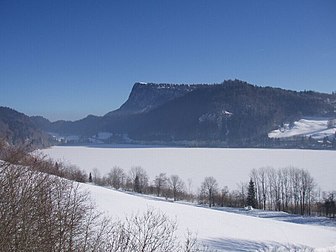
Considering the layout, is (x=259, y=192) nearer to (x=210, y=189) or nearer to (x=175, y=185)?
(x=210, y=189)

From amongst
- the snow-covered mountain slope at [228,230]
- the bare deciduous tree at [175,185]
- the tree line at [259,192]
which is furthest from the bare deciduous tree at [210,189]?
the snow-covered mountain slope at [228,230]

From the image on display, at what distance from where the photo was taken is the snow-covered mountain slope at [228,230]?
958 inches

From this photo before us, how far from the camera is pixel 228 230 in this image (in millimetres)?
28219

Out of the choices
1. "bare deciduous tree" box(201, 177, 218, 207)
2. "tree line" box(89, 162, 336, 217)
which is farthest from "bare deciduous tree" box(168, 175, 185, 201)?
"bare deciduous tree" box(201, 177, 218, 207)

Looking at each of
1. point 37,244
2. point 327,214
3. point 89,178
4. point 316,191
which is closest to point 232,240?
point 37,244

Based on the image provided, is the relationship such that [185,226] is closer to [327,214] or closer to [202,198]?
[327,214]

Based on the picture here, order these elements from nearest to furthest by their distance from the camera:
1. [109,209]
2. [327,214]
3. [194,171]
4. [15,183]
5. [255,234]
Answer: [15,183]
[109,209]
[255,234]
[327,214]
[194,171]

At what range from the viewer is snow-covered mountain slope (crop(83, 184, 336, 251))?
2433 cm

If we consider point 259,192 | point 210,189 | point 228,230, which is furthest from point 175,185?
point 228,230

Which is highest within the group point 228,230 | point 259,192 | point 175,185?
point 228,230

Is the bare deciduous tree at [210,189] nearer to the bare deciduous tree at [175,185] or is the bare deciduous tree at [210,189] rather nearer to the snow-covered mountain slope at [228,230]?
the bare deciduous tree at [175,185]

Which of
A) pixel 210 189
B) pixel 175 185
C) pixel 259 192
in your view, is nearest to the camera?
pixel 210 189

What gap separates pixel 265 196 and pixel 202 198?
12.5m

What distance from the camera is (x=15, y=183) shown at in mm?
8867
